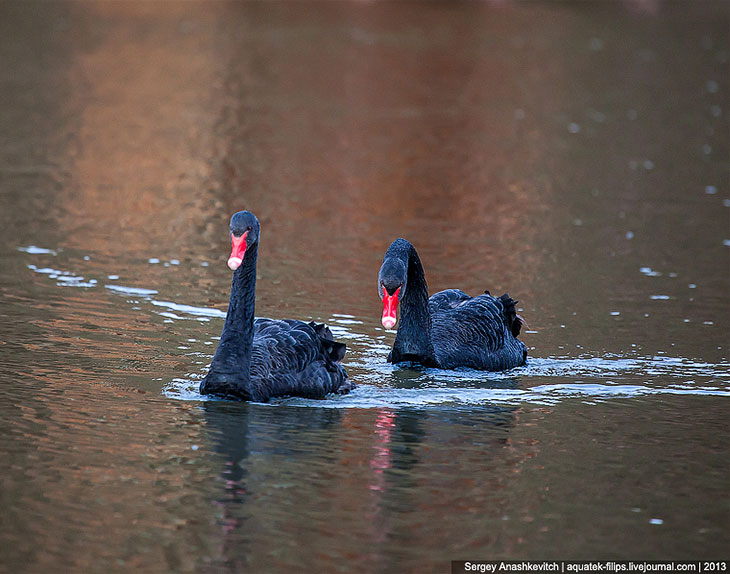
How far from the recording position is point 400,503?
266 inches

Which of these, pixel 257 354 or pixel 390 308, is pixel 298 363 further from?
pixel 390 308

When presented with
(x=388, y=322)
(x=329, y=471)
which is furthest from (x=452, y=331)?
(x=329, y=471)

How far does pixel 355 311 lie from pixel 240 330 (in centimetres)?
287

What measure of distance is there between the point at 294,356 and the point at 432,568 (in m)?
3.06

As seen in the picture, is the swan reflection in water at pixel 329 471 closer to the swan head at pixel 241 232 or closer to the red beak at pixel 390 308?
the red beak at pixel 390 308

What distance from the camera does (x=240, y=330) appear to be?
27.9 ft

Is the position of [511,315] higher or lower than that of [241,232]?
lower

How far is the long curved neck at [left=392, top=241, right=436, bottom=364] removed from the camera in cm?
967

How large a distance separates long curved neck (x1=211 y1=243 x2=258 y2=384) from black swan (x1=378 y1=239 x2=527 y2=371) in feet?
3.65

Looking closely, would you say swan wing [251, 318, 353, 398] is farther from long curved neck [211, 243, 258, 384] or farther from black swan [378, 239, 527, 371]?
black swan [378, 239, 527, 371]

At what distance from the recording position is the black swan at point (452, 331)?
9695 mm

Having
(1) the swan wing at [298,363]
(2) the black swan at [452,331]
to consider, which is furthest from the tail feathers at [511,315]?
(1) the swan wing at [298,363]

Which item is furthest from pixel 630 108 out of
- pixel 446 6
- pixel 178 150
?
pixel 446 6

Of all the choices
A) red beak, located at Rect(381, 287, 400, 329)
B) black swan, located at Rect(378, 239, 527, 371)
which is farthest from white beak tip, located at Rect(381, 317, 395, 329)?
black swan, located at Rect(378, 239, 527, 371)
